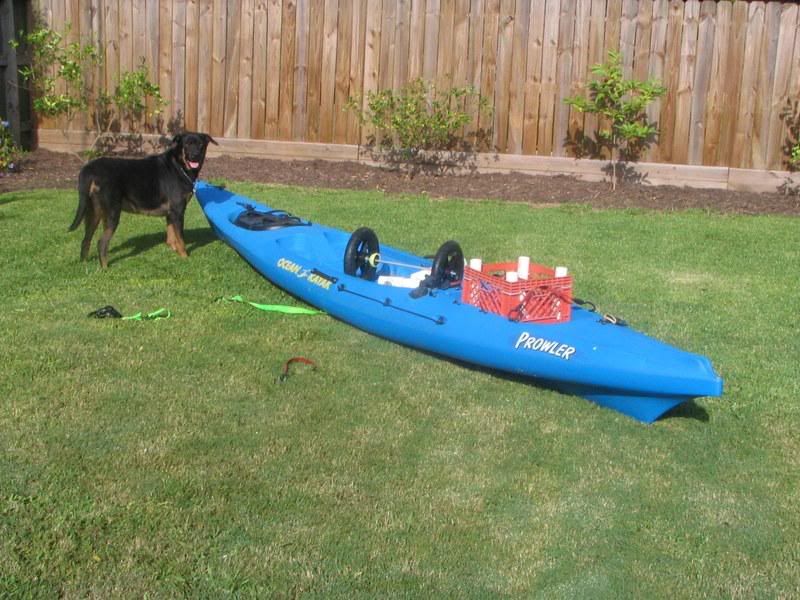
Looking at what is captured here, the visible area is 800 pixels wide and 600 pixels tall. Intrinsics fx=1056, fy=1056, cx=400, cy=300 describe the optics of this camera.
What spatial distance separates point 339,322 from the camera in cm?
732

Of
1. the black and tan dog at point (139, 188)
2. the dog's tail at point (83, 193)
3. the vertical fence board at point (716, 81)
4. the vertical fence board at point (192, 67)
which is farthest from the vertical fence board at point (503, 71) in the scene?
the dog's tail at point (83, 193)

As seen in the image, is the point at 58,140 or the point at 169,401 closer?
the point at 169,401

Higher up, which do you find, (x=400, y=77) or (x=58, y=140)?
(x=400, y=77)

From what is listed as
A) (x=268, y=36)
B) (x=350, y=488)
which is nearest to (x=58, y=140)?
(x=268, y=36)

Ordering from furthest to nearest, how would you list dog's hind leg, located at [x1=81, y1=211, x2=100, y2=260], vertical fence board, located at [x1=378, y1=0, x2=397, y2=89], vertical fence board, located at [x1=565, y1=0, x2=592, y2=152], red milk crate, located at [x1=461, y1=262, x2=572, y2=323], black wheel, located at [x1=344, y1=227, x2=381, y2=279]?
vertical fence board, located at [x1=378, y1=0, x2=397, y2=89] → vertical fence board, located at [x1=565, y1=0, x2=592, y2=152] → dog's hind leg, located at [x1=81, y1=211, x2=100, y2=260] → black wheel, located at [x1=344, y1=227, x2=381, y2=279] → red milk crate, located at [x1=461, y1=262, x2=572, y2=323]

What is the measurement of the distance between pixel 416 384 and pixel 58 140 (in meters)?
9.46

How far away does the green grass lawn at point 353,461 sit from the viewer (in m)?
4.08

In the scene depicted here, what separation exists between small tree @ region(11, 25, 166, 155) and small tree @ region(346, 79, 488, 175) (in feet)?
8.87

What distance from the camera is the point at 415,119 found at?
12.9 m

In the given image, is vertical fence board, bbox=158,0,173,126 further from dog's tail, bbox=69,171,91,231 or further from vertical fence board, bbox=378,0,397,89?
dog's tail, bbox=69,171,91,231

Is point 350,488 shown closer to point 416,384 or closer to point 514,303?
point 416,384

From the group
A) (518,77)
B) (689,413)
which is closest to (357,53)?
(518,77)

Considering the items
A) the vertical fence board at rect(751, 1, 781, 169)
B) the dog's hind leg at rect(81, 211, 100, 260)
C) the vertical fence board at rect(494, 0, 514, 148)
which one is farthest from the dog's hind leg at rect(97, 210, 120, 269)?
the vertical fence board at rect(751, 1, 781, 169)

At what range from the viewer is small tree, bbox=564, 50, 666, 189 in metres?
12.1
